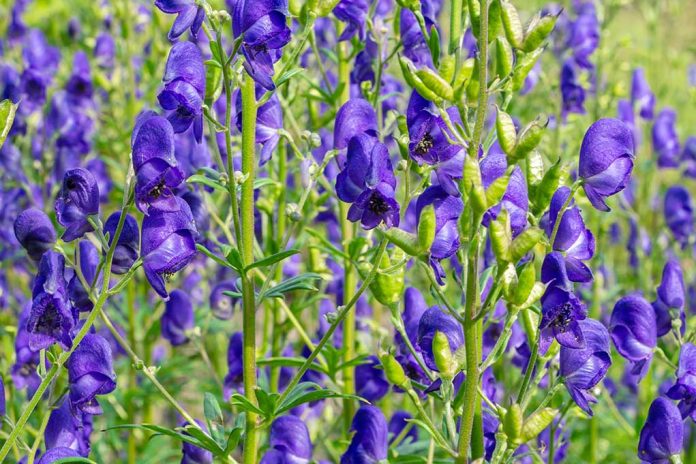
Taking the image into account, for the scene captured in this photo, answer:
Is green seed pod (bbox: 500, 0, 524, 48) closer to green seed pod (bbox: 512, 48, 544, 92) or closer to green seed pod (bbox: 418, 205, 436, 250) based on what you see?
green seed pod (bbox: 512, 48, 544, 92)

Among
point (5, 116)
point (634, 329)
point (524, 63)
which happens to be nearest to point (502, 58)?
point (524, 63)

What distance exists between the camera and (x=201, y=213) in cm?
288

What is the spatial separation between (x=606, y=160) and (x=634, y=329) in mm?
544

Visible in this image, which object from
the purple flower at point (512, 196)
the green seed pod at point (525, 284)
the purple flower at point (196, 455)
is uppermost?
the purple flower at point (512, 196)

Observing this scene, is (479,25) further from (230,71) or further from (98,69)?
(98,69)

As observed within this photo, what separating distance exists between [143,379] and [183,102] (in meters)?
2.20

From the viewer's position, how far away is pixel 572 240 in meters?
2.07

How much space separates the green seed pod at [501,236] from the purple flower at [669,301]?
0.98 meters

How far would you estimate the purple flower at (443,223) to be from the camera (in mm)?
2031

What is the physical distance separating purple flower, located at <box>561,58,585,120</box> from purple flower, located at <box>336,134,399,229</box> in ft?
6.77

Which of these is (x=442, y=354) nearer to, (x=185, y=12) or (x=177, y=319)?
(x=185, y=12)

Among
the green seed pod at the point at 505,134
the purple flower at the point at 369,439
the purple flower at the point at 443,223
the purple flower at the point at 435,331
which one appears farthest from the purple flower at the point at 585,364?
the green seed pod at the point at 505,134

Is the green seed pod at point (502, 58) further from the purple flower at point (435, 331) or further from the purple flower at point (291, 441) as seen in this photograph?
the purple flower at point (291, 441)

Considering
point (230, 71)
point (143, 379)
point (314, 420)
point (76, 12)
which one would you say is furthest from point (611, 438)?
point (76, 12)
